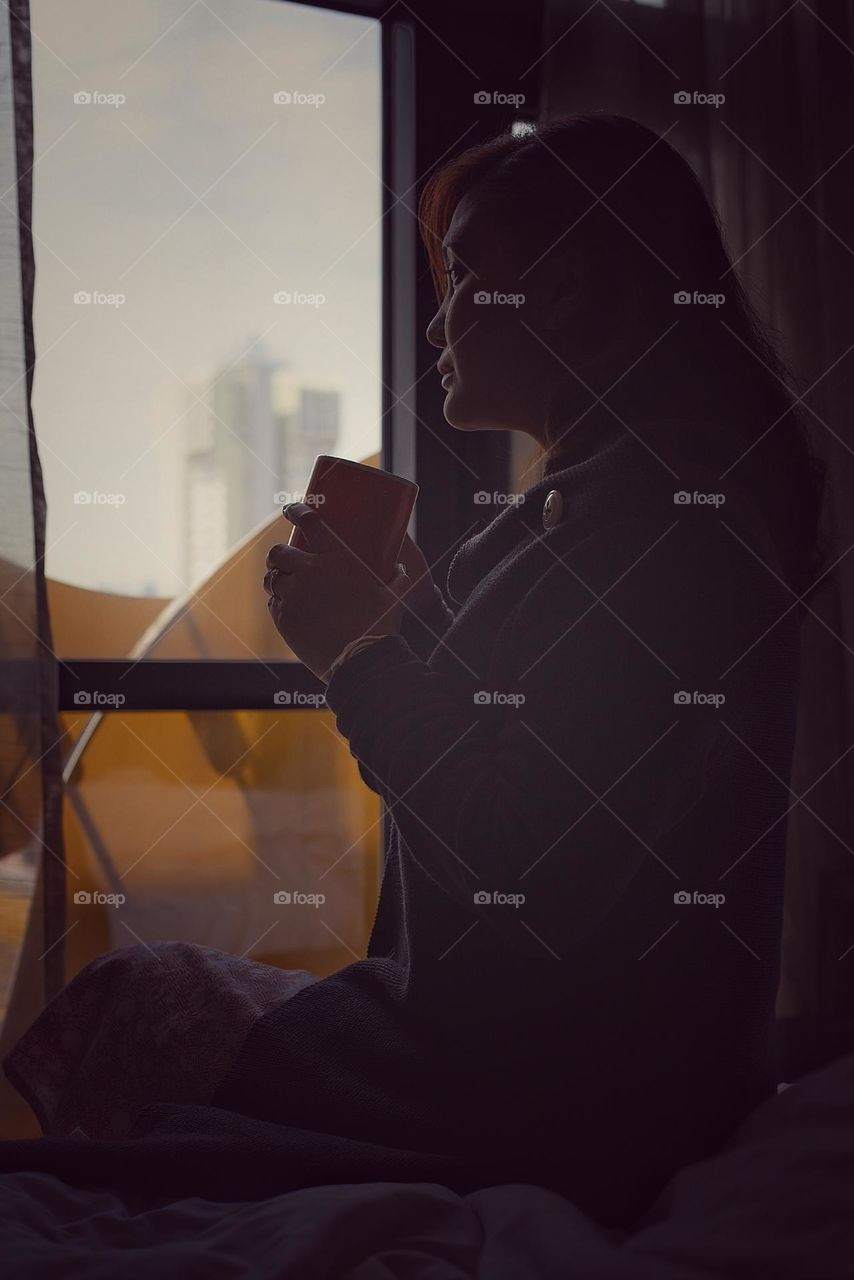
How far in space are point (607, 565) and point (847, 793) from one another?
1.37 m

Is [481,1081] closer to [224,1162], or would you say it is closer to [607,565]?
[224,1162]

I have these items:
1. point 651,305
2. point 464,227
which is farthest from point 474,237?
point 651,305

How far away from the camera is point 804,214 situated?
1.86 metres

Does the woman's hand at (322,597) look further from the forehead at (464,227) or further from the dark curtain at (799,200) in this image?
the dark curtain at (799,200)

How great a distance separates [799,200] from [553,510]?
1447 mm

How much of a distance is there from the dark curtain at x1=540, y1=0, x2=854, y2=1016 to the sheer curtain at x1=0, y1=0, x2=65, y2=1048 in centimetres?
99

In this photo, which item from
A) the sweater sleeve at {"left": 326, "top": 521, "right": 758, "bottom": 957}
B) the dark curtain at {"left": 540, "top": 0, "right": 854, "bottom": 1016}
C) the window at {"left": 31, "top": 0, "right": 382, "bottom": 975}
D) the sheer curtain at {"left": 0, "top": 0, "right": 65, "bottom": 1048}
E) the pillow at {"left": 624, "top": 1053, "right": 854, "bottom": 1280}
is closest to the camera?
the pillow at {"left": 624, "top": 1053, "right": 854, "bottom": 1280}

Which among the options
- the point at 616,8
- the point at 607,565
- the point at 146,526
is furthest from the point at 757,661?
the point at 616,8

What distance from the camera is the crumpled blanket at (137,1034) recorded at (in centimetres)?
79

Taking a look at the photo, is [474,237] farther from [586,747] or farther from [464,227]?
[586,747]

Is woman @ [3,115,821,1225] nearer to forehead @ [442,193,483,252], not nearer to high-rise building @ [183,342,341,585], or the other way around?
forehead @ [442,193,483,252]

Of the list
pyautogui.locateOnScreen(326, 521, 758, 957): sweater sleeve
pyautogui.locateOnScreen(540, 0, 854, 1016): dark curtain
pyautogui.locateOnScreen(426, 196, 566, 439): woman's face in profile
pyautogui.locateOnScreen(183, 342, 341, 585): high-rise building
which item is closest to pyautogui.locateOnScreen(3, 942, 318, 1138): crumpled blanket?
pyautogui.locateOnScreen(326, 521, 758, 957): sweater sleeve

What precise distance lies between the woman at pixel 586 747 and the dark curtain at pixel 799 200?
1114mm

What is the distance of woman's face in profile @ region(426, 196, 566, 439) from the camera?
835mm
